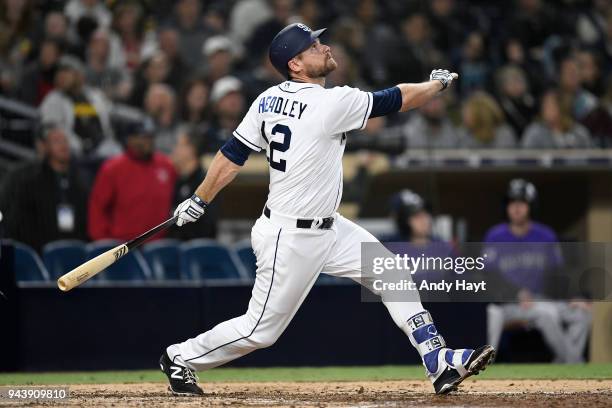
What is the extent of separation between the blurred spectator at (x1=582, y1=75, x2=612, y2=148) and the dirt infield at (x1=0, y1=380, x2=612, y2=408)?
13.5 feet

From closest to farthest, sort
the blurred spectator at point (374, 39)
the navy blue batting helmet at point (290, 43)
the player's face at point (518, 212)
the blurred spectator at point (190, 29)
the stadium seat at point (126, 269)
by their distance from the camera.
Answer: the navy blue batting helmet at point (290, 43) → the stadium seat at point (126, 269) → the player's face at point (518, 212) → the blurred spectator at point (374, 39) → the blurred spectator at point (190, 29)

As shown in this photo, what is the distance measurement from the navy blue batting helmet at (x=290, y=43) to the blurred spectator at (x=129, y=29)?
606cm

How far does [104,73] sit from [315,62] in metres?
5.78

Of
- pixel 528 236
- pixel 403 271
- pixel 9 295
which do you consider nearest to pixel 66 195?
pixel 9 295

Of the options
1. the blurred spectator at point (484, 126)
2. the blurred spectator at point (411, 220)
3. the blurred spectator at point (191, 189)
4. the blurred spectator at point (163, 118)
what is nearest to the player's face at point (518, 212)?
the blurred spectator at point (411, 220)

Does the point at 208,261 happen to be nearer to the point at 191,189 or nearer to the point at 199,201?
the point at 191,189

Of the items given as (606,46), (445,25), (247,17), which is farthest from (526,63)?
(247,17)

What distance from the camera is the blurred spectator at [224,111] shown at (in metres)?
10.5

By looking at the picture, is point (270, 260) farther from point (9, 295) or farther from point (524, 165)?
point (524, 165)

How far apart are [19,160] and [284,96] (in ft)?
15.4

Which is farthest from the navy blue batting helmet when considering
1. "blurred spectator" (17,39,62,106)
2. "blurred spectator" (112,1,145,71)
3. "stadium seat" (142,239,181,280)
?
"blurred spectator" (112,1,145,71)

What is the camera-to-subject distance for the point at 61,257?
30.0 ft

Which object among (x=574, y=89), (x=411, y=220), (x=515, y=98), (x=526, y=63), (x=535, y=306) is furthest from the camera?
(x=526, y=63)

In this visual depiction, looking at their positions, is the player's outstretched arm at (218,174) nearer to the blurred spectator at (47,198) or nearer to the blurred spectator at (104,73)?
the blurred spectator at (47,198)
